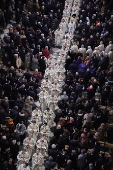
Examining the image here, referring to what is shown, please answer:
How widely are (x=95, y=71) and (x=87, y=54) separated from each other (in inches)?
122

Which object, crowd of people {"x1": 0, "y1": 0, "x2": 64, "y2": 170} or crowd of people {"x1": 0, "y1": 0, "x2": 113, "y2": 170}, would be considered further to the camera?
crowd of people {"x1": 0, "y1": 0, "x2": 64, "y2": 170}

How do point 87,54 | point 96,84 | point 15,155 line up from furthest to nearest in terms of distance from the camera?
point 87,54
point 96,84
point 15,155

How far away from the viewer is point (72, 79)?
2600 cm

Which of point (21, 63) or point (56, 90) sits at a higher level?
point (21, 63)

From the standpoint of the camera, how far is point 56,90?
25.6 m

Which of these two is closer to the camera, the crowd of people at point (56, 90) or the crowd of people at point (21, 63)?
the crowd of people at point (56, 90)

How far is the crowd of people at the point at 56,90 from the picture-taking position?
805 inches

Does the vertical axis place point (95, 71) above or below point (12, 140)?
above

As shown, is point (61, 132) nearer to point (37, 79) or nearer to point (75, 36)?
point (37, 79)

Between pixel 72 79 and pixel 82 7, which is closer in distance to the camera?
pixel 72 79

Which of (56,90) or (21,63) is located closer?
(56,90)

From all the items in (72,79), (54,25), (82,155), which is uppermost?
(54,25)

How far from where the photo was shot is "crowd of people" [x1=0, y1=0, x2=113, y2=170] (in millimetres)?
20438

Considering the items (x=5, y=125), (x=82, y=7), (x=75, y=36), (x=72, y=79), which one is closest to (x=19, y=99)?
(x=5, y=125)
